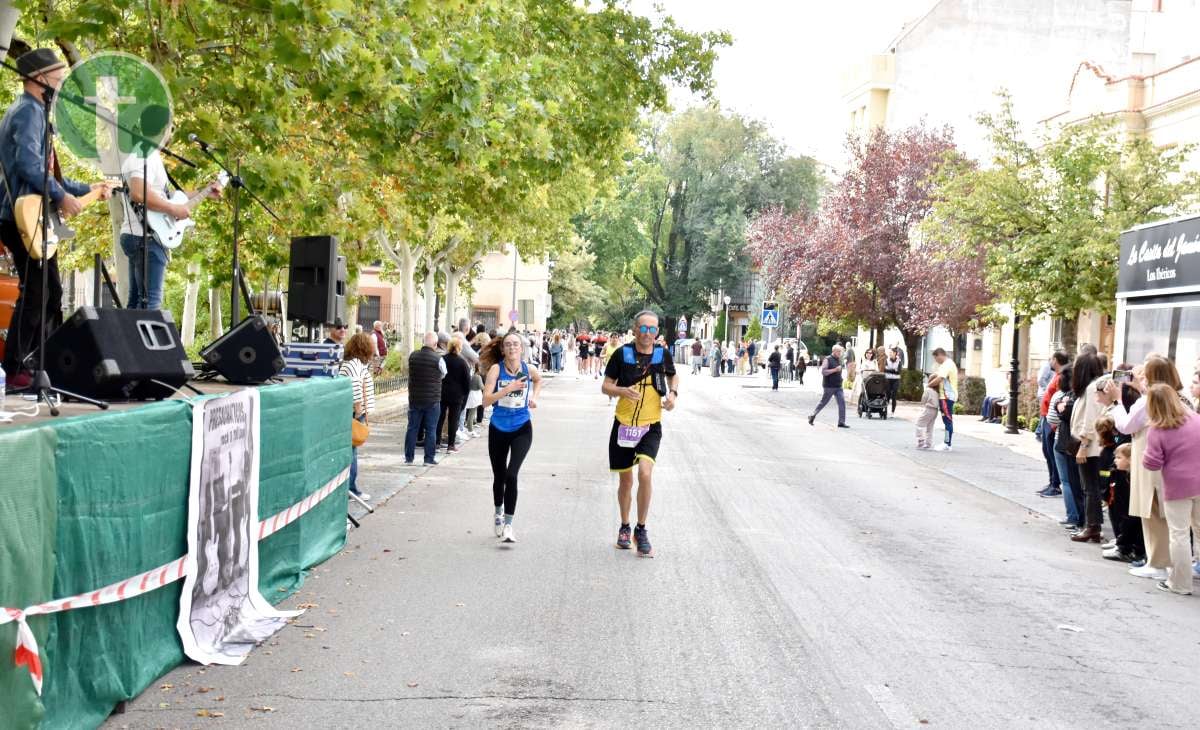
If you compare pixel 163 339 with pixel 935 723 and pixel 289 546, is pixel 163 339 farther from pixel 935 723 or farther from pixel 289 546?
pixel 935 723

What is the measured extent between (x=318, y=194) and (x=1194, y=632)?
1269 centimetres

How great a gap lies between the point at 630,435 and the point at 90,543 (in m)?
5.55

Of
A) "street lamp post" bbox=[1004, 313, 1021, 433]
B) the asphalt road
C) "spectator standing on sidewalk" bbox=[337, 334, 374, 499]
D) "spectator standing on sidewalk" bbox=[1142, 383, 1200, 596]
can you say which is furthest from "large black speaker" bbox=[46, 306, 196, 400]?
"street lamp post" bbox=[1004, 313, 1021, 433]

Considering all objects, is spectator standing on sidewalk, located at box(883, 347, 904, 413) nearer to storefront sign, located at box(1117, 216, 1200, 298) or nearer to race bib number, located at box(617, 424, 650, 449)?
storefront sign, located at box(1117, 216, 1200, 298)

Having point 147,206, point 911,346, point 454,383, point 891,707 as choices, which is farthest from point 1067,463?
point 911,346

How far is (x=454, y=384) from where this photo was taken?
19359mm

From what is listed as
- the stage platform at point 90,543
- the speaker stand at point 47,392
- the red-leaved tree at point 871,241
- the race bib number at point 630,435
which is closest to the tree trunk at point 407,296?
the red-leaved tree at point 871,241

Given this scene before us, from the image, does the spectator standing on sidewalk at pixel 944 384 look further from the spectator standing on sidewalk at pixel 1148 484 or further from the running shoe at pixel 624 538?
the running shoe at pixel 624 538

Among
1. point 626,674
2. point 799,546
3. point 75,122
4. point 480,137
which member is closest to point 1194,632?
point 799,546

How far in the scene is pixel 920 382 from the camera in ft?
129

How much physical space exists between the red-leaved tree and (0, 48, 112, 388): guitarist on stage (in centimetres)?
3038

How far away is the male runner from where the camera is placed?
407 inches

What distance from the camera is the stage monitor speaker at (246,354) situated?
9.17 m

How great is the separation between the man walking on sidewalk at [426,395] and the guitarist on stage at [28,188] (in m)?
8.81
